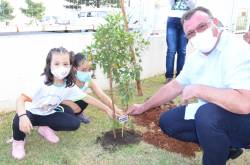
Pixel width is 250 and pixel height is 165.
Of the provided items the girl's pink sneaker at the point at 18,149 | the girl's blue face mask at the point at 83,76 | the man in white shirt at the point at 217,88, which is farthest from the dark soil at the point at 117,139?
the man in white shirt at the point at 217,88

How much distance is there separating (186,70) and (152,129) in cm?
101

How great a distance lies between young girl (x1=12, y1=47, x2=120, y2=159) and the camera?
2955 mm

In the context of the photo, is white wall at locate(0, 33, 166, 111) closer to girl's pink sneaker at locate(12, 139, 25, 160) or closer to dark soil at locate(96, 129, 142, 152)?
girl's pink sneaker at locate(12, 139, 25, 160)

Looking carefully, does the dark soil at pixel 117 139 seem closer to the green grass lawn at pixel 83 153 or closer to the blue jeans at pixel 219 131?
the green grass lawn at pixel 83 153

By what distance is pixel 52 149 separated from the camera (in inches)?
124

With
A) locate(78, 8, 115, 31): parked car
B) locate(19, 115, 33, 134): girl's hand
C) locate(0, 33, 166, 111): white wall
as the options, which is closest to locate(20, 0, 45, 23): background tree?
locate(0, 33, 166, 111): white wall

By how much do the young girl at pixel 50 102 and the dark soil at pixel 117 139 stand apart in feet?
0.87

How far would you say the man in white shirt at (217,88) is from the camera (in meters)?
2.37

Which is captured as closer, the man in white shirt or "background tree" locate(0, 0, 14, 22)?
the man in white shirt

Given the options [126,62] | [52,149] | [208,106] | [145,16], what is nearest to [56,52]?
[126,62]

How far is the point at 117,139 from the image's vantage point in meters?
3.35

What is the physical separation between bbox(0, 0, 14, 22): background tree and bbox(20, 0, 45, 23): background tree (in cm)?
16

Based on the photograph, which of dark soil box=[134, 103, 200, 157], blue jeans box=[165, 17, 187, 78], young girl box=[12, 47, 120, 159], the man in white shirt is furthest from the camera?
blue jeans box=[165, 17, 187, 78]

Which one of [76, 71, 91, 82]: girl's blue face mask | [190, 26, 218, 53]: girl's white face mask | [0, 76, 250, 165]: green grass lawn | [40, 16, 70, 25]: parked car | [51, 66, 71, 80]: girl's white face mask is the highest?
[40, 16, 70, 25]: parked car
